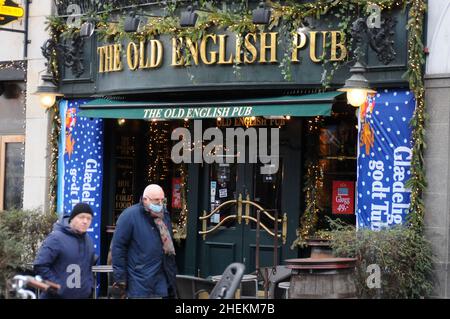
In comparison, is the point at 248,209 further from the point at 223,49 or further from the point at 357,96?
the point at 357,96

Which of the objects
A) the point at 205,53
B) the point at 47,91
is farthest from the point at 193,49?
the point at 47,91

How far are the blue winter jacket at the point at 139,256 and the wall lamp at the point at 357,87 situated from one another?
3396 mm

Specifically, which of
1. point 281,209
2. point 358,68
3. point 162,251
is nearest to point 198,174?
point 281,209

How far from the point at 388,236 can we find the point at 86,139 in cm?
613

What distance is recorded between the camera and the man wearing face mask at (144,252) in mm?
9266

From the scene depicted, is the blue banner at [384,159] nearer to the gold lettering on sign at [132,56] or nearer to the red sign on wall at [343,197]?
the red sign on wall at [343,197]

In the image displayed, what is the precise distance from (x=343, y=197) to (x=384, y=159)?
1.79 meters

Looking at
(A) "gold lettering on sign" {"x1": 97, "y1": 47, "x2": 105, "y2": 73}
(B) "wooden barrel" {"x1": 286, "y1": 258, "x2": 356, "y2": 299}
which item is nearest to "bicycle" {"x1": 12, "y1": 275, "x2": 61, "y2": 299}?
(B) "wooden barrel" {"x1": 286, "y1": 258, "x2": 356, "y2": 299}

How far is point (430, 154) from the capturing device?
11602mm

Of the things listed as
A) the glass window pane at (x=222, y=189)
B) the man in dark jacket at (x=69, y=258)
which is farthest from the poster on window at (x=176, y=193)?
the man in dark jacket at (x=69, y=258)

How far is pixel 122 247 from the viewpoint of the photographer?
9.27m

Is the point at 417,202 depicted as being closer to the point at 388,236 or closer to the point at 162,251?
the point at 388,236
